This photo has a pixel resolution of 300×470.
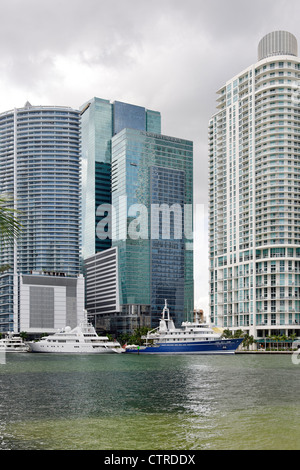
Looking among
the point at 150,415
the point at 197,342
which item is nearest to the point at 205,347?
the point at 197,342

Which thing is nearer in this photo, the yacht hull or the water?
the water

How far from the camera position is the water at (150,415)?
36281 mm

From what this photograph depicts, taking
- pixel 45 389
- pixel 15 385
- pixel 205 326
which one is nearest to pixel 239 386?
pixel 45 389

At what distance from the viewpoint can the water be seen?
3628cm

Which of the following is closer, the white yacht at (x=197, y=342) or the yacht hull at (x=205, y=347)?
the yacht hull at (x=205, y=347)

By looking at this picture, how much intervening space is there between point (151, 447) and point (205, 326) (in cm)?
15070

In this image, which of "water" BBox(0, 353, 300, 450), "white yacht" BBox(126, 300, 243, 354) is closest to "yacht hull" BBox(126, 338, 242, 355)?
"white yacht" BBox(126, 300, 243, 354)

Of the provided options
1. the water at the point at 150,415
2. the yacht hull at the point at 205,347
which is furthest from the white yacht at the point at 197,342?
the water at the point at 150,415

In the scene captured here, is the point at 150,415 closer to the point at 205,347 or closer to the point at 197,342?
the point at 197,342

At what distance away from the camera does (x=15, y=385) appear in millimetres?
73688

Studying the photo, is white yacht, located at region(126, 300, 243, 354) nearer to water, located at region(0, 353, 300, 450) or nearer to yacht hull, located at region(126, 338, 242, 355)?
yacht hull, located at region(126, 338, 242, 355)

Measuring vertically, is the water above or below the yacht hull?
above

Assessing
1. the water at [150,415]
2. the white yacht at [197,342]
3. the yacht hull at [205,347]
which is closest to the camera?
the water at [150,415]

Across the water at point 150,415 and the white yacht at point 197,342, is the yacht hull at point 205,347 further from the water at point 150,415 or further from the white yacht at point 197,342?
the water at point 150,415
